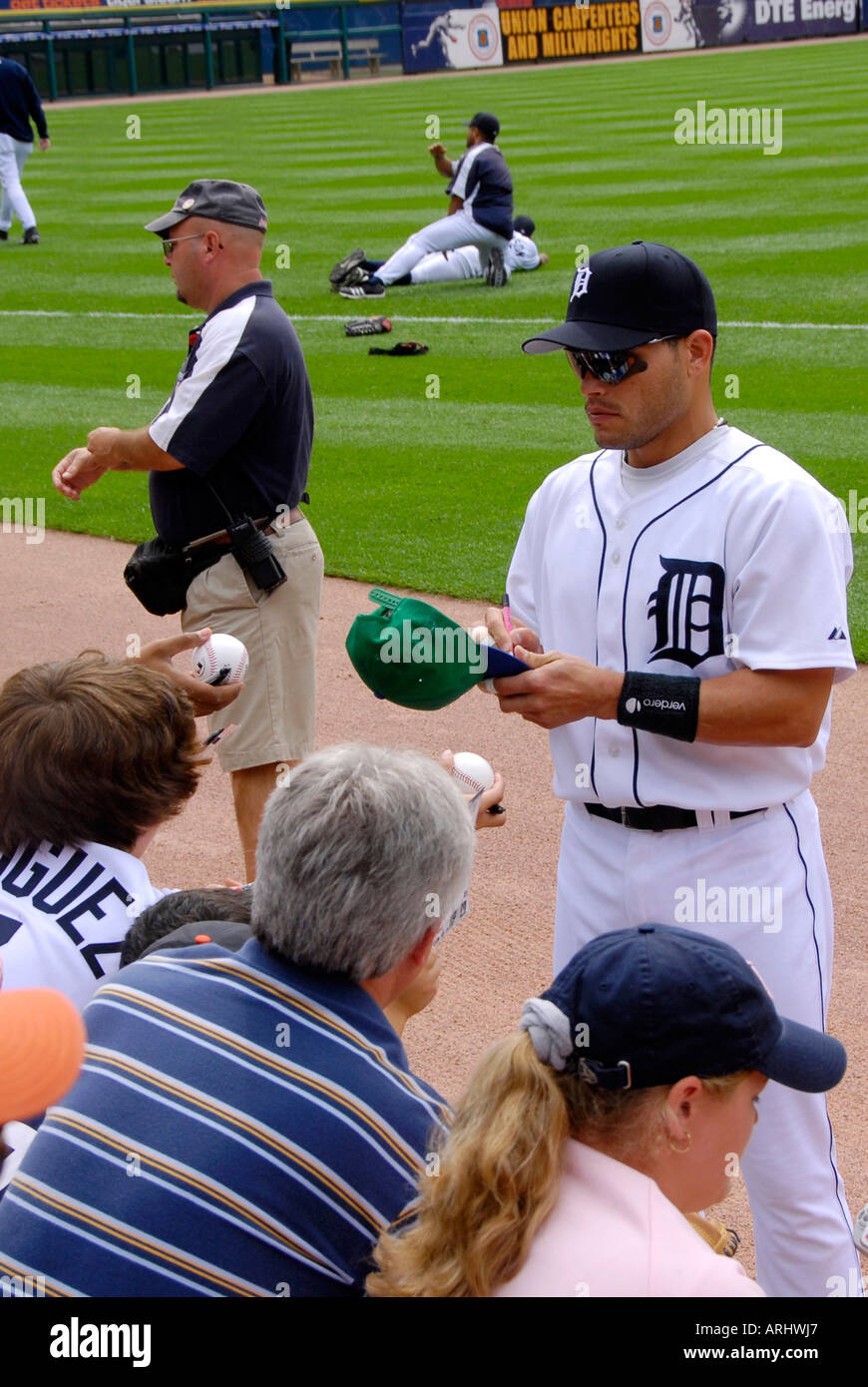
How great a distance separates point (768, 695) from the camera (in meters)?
2.62

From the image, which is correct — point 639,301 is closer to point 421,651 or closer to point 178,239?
point 421,651

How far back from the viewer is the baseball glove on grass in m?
13.0

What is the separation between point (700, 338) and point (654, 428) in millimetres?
187

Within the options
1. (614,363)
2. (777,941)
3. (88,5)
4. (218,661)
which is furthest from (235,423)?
(88,5)

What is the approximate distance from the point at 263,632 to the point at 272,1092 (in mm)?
2636

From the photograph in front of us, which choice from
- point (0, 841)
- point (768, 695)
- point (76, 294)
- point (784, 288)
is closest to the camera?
point (768, 695)

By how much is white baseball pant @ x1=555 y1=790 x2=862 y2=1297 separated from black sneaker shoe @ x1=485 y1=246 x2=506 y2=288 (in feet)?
41.5

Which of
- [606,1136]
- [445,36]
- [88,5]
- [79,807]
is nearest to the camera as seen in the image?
[606,1136]

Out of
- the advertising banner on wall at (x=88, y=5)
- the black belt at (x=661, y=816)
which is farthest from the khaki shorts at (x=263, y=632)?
the advertising banner on wall at (x=88, y=5)

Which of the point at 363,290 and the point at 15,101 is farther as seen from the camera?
the point at 15,101

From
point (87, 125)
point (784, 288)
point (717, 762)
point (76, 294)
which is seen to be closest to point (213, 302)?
point (717, 762)

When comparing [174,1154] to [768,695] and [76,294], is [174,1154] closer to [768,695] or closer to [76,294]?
[768,695]

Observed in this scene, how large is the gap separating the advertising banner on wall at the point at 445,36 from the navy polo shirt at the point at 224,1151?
44.7 metres

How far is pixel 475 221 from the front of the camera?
1416cm
